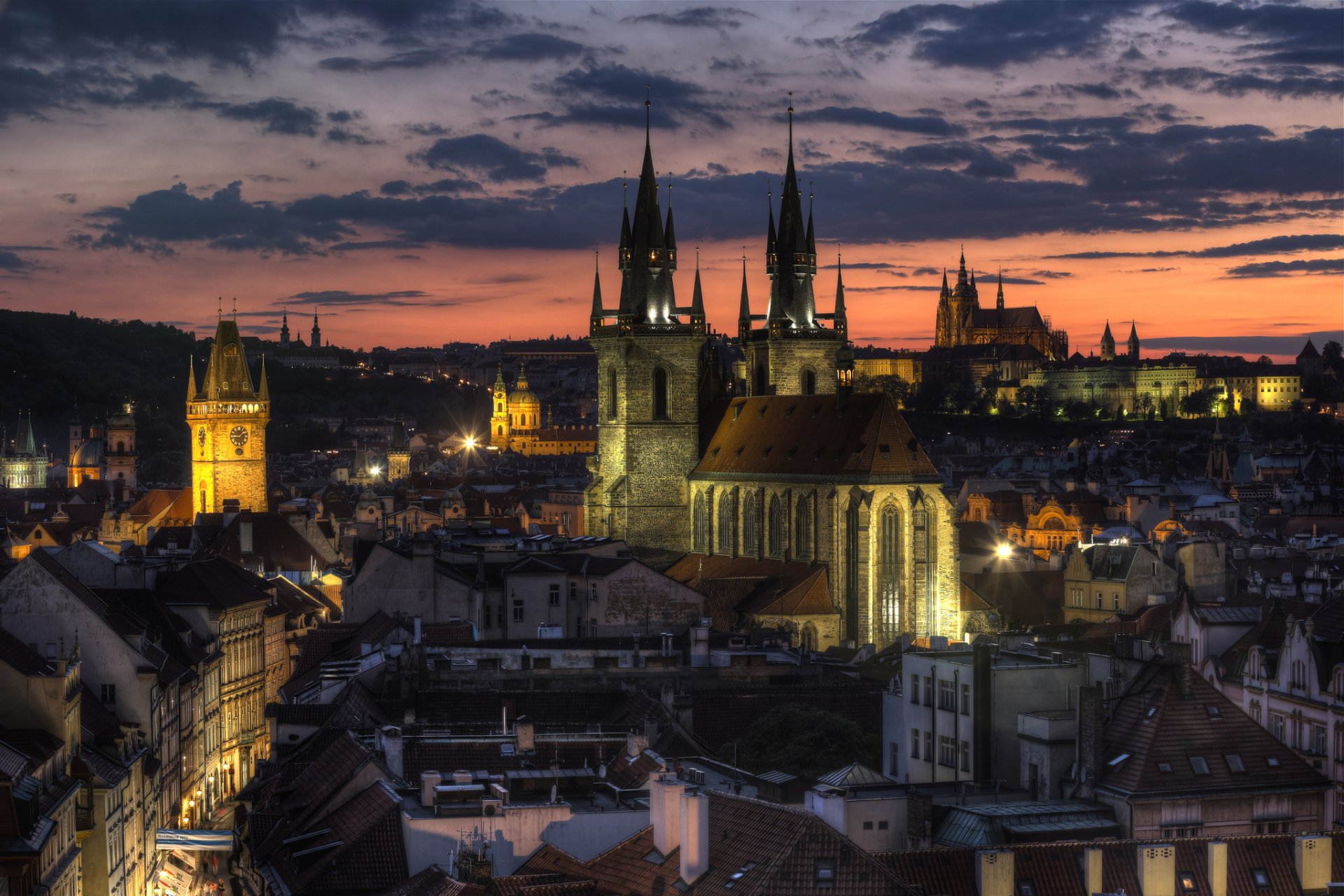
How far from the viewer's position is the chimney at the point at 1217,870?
1372 inches

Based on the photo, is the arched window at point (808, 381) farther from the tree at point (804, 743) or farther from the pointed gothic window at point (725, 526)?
the tree at point (804, 743)

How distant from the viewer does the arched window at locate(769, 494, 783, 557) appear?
99.1 metres

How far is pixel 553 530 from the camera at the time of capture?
152875 mm

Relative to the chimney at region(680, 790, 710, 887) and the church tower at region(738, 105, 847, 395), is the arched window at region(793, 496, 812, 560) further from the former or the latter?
the chimney at region(680, 790, 710, 887)

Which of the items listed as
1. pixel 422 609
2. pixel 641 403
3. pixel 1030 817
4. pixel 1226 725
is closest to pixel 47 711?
pixel 1030 817

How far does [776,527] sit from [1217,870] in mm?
64919

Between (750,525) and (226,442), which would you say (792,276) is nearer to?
(750,525)

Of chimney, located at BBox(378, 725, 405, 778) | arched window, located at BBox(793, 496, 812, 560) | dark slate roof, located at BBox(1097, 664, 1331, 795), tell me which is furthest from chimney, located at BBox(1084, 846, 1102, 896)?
arched window, located at BBox(793, 496, 812, 560)

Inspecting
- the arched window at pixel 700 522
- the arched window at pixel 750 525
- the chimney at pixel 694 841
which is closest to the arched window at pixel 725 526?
the arched window at pixel 750 525

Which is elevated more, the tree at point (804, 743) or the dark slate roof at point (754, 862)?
the dark slate roof at point (754, 862)

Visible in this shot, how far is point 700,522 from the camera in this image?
10656 centimetres

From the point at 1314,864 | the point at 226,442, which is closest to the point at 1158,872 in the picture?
the point at 1314,864

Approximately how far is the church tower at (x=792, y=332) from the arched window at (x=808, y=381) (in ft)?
0.12

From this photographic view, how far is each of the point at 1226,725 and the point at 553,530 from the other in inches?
4438
